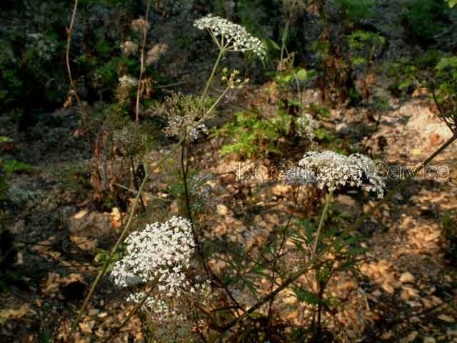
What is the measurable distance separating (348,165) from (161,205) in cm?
226

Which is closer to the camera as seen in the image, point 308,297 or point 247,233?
point 308,297

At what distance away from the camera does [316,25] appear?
28.1 feet

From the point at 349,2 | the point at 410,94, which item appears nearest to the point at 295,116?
the point at 410,94

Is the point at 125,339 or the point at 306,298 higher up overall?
the point at 306,298

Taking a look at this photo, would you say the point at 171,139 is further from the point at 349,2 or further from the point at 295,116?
the point at 349,2

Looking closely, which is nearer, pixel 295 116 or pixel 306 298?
pixel 306 298

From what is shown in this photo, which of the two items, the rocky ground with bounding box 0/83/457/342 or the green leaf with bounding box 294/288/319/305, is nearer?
the green leaf with bounding box 294/288/319/305

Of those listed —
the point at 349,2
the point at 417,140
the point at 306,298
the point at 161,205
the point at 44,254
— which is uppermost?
the point at 349,2

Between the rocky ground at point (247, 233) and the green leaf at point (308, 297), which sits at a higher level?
the green leaf at point (308, 297)

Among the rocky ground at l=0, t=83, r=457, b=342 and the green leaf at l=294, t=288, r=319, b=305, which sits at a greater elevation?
the green leaf at l=294, t=288, r=319, b=305

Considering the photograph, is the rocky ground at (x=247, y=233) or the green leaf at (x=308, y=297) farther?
the rocky ground at (x=247, y=233)

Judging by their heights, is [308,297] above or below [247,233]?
above

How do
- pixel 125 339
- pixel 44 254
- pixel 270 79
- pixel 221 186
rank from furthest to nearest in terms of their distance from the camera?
pixel 270 79 < pixel 221 186 < pixel 44 254 < pixel 125 339

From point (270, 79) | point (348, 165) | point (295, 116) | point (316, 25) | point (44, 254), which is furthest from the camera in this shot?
point (316, 25)
